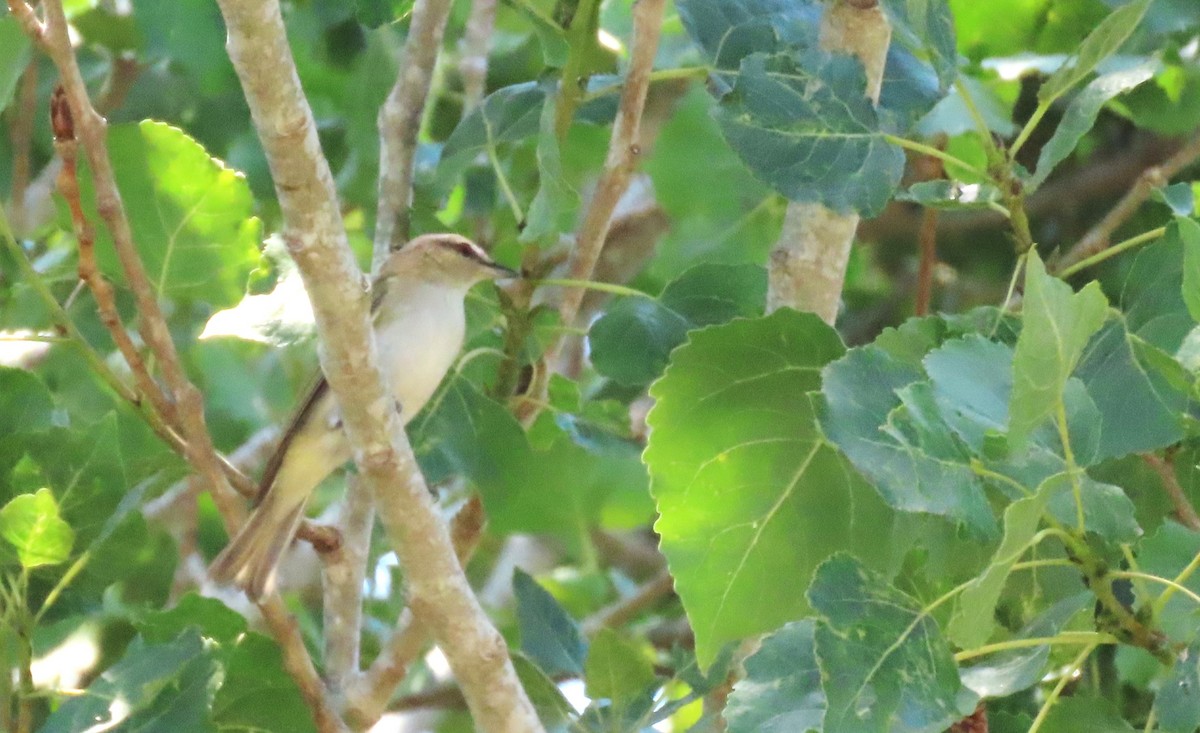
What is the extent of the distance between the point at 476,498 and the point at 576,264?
578 mm

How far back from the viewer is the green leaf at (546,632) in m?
2.81

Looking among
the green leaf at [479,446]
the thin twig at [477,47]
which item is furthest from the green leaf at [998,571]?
the thin twig at [477,47]

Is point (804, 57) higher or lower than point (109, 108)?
higher

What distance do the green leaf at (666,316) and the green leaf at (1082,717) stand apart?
0.94 meters

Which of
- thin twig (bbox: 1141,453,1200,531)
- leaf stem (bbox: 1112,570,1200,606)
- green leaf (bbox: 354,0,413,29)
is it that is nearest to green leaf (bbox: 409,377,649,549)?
green leaf (bbox: 354,0,413,29)

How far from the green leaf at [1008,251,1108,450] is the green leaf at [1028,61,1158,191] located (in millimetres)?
538

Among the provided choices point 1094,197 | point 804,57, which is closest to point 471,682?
point 804,57

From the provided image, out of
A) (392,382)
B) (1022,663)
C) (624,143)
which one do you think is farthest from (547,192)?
(1022,663)

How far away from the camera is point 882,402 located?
5.64ft

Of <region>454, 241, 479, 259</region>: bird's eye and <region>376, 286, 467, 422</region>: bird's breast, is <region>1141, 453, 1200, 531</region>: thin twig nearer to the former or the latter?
<region>376, 286, 467, 422</region>: bird's breast

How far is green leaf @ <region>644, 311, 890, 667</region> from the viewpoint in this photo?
2.05m

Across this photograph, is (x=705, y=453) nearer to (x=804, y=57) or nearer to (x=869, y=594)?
(x=869, y=594)

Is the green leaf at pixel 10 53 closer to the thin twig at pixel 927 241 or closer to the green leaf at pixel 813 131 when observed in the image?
the green leaf at pixel 813 131

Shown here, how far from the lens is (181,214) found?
245 cm
